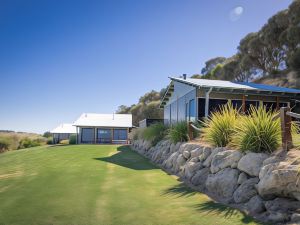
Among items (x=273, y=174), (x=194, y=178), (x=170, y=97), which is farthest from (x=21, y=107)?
(x=273, y=174)

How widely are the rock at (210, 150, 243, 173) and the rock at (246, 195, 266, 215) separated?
1492 mm

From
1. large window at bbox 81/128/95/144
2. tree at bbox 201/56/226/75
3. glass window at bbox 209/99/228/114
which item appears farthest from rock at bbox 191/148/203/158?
tree at bbox 201/56/226/75

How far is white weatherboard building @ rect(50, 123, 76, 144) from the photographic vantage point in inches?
1822

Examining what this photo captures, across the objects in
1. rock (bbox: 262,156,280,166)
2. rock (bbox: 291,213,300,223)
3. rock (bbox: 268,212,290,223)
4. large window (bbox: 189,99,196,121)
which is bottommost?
rock (bbox: 268,212,290,223)

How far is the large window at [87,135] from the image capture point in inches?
1490

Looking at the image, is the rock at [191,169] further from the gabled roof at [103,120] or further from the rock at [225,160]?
the gabled roof at [103,120]

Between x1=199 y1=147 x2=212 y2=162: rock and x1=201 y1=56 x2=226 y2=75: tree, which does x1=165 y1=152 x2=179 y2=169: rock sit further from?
x1=201 y1=56 x2=226 y2=75: tree

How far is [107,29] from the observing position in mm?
17969

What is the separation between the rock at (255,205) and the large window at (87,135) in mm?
34175

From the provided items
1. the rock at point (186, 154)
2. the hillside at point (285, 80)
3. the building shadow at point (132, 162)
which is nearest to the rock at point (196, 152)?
the rock at point (186, 154)

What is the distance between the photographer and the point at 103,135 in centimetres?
3878

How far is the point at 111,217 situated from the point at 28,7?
15.0m

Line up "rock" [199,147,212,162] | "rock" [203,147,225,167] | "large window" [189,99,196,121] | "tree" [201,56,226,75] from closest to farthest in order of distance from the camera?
"rock" [203,147,225,167] < "rock" [199,147,212,162] < "large window" [189,99,196,121] < "tree" [201,56,226,75]

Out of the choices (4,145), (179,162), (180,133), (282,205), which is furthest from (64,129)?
(282,205)
